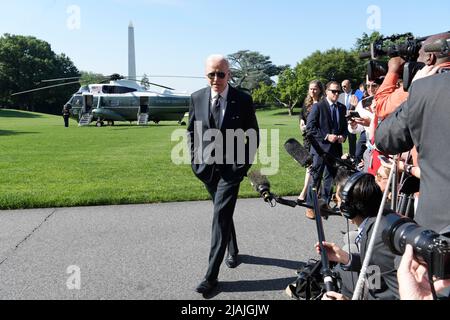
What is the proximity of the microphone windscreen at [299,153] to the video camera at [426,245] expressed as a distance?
90 cm

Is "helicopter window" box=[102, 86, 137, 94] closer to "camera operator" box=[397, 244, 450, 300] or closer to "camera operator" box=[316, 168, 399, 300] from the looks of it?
"camera operator" box=[316, 168, 399, 300]

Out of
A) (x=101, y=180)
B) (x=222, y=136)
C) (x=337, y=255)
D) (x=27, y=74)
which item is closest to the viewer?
(x=337, y=255)

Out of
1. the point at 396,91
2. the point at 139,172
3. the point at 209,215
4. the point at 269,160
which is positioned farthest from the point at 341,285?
the point at 269,160

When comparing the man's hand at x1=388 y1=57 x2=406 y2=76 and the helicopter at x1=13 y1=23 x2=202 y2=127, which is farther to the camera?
the helicopter at x1=13 y1=23 x2=202 y2=127

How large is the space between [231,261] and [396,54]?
2617 mm

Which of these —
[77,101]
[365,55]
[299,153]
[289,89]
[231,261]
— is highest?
[289,89]

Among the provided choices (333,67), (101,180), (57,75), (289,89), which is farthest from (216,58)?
(57,75)

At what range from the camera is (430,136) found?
73.4 inches

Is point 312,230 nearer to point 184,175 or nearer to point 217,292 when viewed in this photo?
point 217,292

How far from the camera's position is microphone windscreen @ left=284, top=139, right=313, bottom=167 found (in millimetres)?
2428

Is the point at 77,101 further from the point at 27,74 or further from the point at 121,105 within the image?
the point at 27,74

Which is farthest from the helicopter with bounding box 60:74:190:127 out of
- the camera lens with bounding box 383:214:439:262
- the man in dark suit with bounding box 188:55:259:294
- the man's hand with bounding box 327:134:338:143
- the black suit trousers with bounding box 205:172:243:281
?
the camera lens with bounding box 383:214:439:262

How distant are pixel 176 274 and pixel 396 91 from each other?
100 inches

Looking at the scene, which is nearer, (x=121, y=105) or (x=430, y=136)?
(x=430, y=136)
